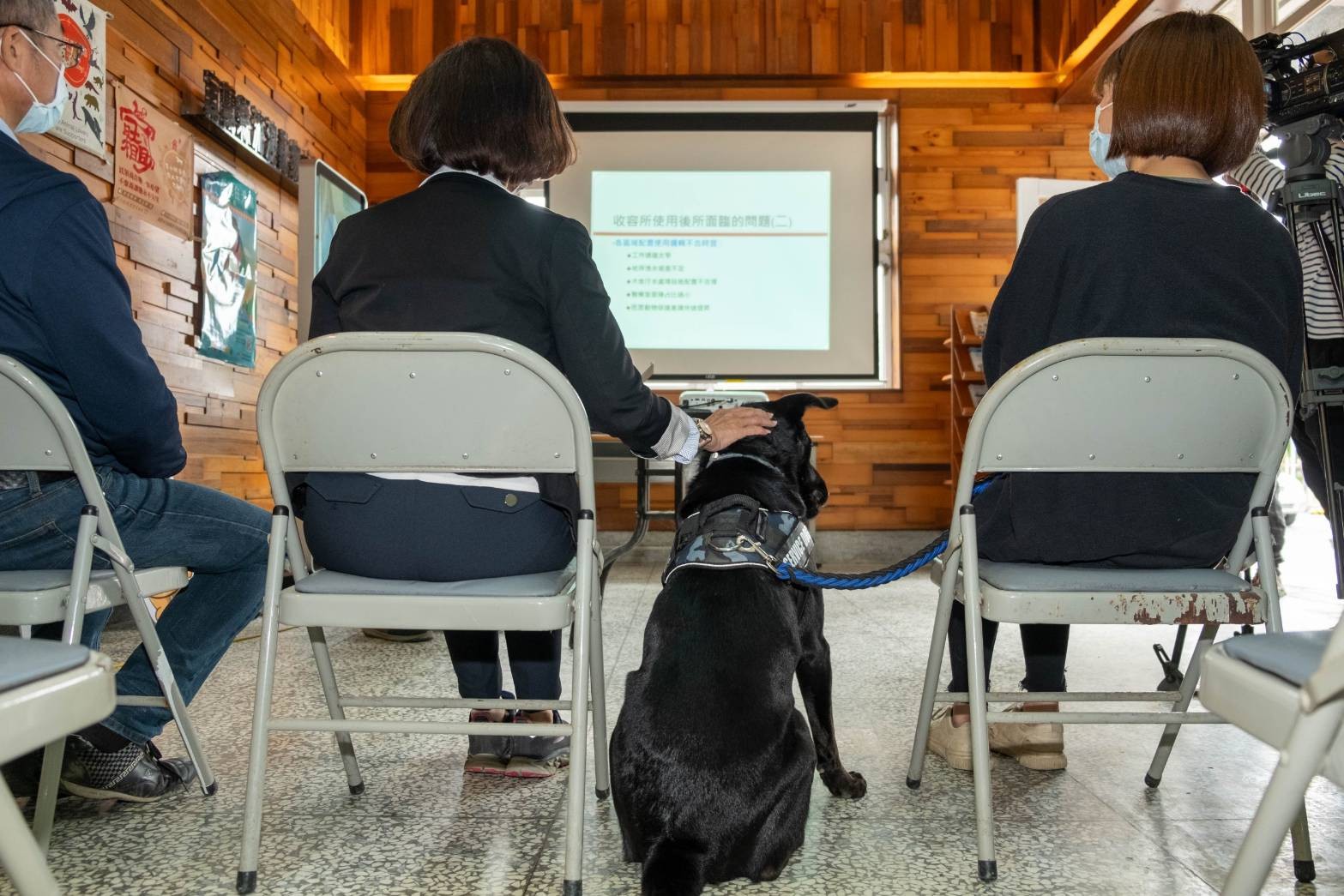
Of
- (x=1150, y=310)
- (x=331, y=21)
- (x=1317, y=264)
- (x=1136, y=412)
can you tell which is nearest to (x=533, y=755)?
(x=1136, y=412)

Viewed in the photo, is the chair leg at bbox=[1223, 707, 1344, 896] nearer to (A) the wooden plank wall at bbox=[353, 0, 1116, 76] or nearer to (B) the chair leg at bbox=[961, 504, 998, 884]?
(B) the chair leg at bbox=[961, 504, 998, 884]

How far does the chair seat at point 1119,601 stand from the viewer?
126 centimetres

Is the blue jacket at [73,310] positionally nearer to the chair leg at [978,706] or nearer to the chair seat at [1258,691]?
the chair leg at [978,706]

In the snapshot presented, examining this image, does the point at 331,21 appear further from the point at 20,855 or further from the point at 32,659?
the point at 20,855

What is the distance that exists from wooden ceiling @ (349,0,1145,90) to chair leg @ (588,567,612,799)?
5210 mm

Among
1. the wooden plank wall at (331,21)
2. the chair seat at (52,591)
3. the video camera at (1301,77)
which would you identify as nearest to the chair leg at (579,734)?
the chair seat at (52,591)

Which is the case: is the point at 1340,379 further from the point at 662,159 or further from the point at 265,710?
the point at 662,159

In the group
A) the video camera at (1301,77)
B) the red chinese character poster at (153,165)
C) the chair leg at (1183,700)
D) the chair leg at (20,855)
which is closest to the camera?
the chair leg at (20,855)

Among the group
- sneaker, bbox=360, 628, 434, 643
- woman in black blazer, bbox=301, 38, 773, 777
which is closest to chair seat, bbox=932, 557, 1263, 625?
woman in black blazer, bbox=301, 38, 773, 777

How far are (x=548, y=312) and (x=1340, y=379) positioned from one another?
5.25 feet

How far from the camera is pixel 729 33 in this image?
235 inches

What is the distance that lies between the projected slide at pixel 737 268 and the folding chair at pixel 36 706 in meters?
5.25

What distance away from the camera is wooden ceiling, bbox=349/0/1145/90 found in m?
5.96

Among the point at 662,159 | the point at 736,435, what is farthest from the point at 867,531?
the point at 736,435
